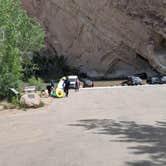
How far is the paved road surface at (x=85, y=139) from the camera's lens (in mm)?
9273

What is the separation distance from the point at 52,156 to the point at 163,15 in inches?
1972

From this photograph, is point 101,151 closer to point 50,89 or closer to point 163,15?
point 50,89

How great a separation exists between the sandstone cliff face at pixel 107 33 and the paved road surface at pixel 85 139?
136 ft

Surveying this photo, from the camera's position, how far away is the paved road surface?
9273mm

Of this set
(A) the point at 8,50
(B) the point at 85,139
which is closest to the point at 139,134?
(B) the point at 85,139

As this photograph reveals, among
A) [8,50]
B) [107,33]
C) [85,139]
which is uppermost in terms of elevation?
[107,33]

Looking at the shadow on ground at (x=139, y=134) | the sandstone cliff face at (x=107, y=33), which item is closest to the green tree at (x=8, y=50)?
the shadow on ground at (x=139, y=134)

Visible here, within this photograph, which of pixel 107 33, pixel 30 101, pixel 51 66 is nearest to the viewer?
pixel 30 101

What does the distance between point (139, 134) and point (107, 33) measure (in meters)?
50.6

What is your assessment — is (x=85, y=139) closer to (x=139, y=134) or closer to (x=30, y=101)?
(x=139, y=134)

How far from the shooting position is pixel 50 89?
1316 inches

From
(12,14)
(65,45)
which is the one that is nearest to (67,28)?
(65,45)

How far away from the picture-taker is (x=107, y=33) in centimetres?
6225

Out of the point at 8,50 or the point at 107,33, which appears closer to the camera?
the point at 8,50
